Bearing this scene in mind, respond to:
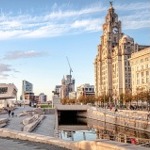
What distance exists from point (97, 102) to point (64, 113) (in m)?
65.4

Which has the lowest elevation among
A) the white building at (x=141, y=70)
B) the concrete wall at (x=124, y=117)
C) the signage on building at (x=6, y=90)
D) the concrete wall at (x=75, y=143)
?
the concrete wall at (x=124, y=117)

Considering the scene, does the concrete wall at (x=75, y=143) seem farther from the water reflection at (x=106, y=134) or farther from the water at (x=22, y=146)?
the water reflection at (x=106, y=134)

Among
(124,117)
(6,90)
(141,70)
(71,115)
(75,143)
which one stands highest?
(141,70)

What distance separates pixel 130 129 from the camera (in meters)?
72.9

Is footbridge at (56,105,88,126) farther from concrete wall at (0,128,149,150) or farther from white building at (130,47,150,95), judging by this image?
concrete wall at (0,128,149,150)

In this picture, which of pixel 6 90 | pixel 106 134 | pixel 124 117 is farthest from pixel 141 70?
pixel 106 134

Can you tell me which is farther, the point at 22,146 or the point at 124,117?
the point at 124,117

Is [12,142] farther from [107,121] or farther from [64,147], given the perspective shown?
[107,121]

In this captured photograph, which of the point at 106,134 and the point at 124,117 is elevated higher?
A: the point at 124,117

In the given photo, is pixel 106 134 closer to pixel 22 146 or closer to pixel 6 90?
pixel 22 146

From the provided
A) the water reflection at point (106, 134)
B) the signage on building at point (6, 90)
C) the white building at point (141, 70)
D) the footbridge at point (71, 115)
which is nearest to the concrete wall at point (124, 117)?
the water reflection at point (106, 134)

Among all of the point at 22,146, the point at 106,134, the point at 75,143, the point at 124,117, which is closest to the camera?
the point at 75,143

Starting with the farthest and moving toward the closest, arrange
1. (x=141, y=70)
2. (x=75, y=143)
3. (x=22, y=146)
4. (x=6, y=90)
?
1. (x=141, y=70)
2. (x=6, y=90)
3. (x=22, y=146)
4. (x=75, y=143)

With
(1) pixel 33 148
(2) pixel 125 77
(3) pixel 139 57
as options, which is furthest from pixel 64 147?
(2) pixel 125 77
